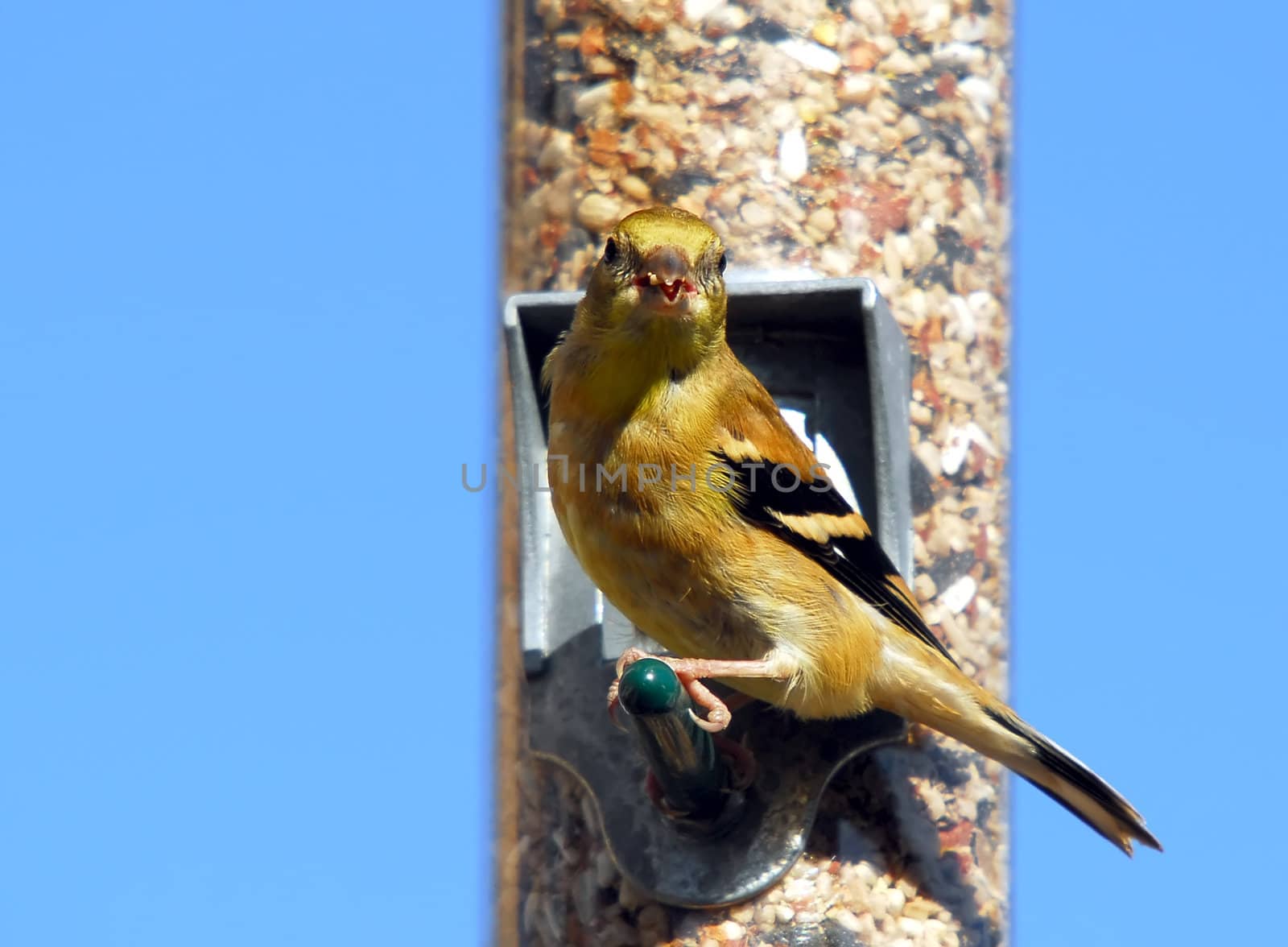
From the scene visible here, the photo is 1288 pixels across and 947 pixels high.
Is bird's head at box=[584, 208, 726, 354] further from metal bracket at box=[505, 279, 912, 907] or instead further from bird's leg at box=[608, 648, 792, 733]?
bird's leg at box=[608, 648, 792, 733]

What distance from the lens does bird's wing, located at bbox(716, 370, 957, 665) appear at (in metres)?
5.23

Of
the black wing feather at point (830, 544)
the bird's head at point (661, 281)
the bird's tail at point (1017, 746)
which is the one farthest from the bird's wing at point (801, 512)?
the bird's head at point (661, 281)

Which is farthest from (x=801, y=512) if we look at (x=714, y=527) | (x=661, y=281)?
(x=661, y=281)

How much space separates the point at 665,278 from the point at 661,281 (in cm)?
1

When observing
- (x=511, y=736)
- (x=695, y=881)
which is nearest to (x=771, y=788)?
(x=695, y=881)

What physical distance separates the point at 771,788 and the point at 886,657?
0.41 m

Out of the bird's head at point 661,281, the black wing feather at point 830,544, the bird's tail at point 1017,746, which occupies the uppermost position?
the bird's head at point 661,281

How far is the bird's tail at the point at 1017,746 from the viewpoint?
5270 millimetres

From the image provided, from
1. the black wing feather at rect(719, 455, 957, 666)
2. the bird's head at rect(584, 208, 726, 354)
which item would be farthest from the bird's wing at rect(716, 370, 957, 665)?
the bird's head at rect(584, 208, 726, 354)

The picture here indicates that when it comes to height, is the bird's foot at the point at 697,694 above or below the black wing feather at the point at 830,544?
below

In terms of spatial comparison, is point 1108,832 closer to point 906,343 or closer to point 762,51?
point 906,343

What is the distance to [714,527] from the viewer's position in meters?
5.15

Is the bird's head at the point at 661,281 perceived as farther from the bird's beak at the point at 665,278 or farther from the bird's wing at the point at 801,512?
the bird's wing at the point at 801,512

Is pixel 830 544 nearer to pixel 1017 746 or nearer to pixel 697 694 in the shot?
pixel 697 694
